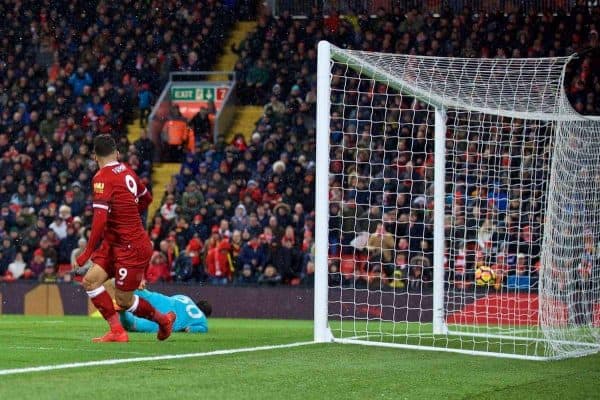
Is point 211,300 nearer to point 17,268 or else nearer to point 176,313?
point 17,268

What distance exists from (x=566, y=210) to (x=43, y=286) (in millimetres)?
12249

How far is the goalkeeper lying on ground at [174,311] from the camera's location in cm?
1228

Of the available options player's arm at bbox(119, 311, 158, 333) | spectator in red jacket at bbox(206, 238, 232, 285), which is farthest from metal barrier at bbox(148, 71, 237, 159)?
player's arm at bbox(119, 311, 158, 333)

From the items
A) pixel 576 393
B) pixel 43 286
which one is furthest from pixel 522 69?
pixel 43 286

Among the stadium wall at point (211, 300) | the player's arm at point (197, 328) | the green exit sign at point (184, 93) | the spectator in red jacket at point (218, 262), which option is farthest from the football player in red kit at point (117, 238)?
the green exit sign at point (184, 93)

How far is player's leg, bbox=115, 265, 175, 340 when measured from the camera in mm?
10672

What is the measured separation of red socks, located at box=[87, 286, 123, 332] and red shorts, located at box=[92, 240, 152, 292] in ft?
0.58

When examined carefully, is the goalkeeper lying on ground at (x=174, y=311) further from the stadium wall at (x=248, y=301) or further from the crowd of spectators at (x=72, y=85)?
the crowd of spectators at (x=72, y=85)

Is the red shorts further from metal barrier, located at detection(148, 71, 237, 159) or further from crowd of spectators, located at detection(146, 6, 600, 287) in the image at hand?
metal barrier, located at detection(148, 71, 237, 159)

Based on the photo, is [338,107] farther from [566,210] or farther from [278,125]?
[566,210]

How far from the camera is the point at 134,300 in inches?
430

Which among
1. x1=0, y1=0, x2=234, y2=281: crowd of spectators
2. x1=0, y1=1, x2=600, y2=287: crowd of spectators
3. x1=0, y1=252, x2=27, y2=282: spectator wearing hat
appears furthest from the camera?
x1=0, y1=0, x2=234, y2=281: crowd of spectators

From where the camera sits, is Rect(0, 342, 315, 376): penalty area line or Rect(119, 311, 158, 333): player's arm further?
Rect(119, 311, 158, 333): player's arm

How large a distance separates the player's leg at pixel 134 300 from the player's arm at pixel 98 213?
0.45 m
